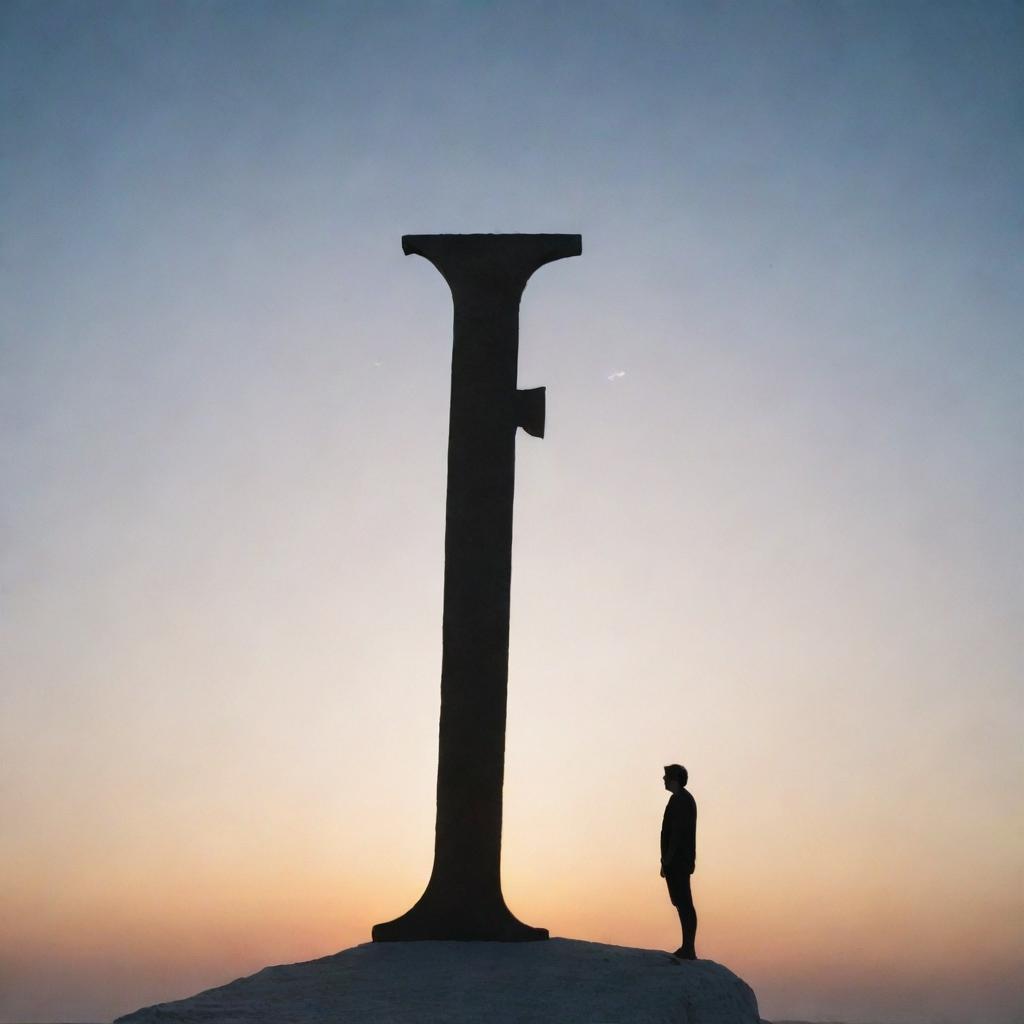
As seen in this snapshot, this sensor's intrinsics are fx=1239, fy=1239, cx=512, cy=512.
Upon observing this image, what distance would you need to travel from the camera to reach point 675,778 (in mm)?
10031

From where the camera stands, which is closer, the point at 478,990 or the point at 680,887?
the point at 478,990

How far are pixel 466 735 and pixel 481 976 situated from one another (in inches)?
84.7

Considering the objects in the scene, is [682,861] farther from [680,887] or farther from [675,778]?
[675,778]

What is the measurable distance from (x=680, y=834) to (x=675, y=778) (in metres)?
0.45

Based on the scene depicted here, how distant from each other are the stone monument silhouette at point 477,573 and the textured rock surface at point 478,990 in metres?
0.42

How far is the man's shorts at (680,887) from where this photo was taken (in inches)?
388

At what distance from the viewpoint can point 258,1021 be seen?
7809 millimetres

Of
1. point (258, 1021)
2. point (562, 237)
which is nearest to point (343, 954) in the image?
point (258, 1021)

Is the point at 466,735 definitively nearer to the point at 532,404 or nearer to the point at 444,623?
the point at 444,623

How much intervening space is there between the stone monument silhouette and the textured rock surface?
1.39 ft

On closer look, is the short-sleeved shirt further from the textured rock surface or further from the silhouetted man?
the textured rock surface

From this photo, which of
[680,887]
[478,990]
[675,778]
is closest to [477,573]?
[675,778]

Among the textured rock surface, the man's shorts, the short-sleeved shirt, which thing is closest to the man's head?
the short-sleeved shirt

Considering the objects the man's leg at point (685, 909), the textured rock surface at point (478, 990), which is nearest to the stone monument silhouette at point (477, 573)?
the textured rock surface at point (478, 990)
